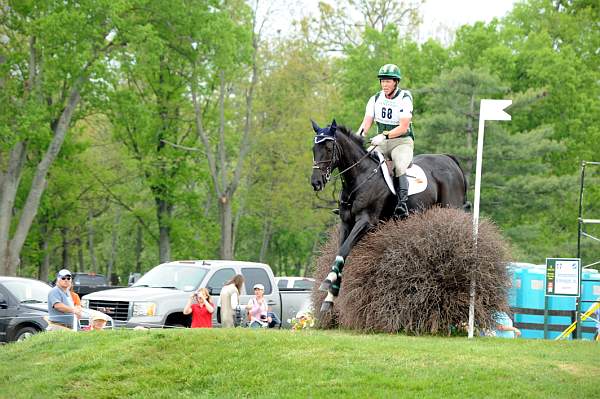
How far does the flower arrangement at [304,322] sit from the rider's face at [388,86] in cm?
348

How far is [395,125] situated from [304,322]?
324cm

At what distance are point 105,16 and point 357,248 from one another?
79.9ft

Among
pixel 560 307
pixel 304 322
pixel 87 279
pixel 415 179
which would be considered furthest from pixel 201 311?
pixel 87 279

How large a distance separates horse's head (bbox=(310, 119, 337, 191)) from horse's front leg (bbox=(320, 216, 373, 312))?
853 mm

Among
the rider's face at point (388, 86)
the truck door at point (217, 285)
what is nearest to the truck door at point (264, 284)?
the truck door at point (217, 285)

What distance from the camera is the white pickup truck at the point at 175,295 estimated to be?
17828 millimetres

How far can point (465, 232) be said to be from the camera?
12180 millimetres

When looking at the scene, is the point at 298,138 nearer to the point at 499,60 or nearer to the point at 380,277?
the point at 499,60

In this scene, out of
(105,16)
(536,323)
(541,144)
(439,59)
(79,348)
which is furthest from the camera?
(439,59)

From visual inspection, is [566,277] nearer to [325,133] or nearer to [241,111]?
[325,133]

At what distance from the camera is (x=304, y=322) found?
13852 mm

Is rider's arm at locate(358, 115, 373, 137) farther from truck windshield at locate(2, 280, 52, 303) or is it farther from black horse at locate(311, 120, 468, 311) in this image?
truck windshield at locate(2, 280, 52, 303)

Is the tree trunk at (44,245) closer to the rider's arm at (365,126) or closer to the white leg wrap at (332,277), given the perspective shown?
the rider's arm at (365,126)

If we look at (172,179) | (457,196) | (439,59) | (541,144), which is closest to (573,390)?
(457,196)
